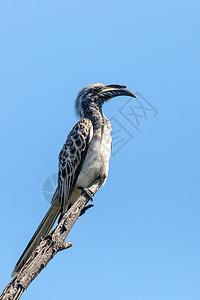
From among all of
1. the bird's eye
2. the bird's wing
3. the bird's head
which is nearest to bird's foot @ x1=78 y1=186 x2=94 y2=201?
the bird's wing

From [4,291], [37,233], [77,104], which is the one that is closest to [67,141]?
[77,104]

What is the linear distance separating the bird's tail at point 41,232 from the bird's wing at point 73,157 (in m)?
0.27

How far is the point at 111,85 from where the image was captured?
8.59m

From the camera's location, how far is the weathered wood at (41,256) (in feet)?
16.7

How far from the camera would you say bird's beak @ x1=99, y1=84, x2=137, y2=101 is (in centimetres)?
840

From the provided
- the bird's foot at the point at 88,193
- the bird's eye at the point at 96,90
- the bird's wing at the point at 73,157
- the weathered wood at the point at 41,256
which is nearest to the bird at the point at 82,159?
the bird's wing at the point at 73,157

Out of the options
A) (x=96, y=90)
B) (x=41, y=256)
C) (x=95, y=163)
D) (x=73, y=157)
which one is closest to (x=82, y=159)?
(x=73, y=157)

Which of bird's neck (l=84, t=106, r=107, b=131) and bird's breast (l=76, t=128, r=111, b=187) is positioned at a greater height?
bird's neck (l=84, t=106, r=107, b=131)

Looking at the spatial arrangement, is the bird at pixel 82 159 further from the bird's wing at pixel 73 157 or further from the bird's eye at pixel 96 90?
the bird's eye at pixel 96 90

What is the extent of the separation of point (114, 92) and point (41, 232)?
3.25 m

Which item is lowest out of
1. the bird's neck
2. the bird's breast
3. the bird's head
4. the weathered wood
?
the weathered wood

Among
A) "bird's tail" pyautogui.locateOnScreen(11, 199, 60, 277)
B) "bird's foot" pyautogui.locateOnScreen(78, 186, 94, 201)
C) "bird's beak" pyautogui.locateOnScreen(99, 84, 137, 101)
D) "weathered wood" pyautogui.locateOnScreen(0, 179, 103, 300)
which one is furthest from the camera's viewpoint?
"bird's beak" pyautogui.locateOnScreen(99, 84, 137, 101)

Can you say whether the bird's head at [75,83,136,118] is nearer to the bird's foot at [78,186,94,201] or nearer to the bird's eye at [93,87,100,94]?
the bird's eye at [93,87,100,94]

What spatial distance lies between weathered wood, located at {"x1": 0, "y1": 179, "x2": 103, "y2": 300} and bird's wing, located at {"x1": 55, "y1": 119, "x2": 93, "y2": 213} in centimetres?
140
